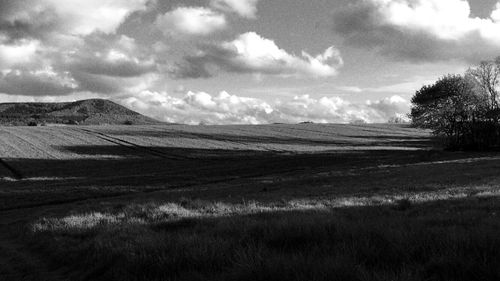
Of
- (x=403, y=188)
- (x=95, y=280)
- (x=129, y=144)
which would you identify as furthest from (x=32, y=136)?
(x=95, y=280)

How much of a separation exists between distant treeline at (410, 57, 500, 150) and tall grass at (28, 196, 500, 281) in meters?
63.3

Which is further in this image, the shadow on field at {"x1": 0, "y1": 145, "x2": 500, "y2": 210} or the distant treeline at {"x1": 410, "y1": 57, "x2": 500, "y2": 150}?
the distant treeline at {"x1": 410, "y1": 57, "x2": 500, "y2": 150}

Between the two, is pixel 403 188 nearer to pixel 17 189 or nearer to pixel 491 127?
pixel 17 189

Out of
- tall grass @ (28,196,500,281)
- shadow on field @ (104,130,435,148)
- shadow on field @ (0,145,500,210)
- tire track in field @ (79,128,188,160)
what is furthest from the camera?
shadow on field @ (104,130,435,148)

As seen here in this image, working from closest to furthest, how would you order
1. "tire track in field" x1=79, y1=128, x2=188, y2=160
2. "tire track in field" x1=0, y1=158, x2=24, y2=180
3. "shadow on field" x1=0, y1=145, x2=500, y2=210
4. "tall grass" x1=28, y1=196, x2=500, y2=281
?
"tall grass" x1=28, y1=196, x2=500, y2=281, "shadow on field" x1=0, y1=145, x2=500, y2=210, "tire track in field" x1=0, y1=158, x2=24, y2=180, "tire track in field" x1=79, y1=128, x2=188, y2=160

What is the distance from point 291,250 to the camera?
315 inches

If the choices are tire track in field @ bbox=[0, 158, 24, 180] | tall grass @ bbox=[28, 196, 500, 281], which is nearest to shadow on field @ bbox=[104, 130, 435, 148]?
tire track in field @ bbox=[0, 158, 24, 180]

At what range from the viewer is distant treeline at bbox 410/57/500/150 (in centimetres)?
6981

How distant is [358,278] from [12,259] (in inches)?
357

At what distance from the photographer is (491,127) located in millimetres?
70188

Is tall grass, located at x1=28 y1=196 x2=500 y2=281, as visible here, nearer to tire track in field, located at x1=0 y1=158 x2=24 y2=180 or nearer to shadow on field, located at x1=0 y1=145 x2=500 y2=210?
shadow on field, located at x1=0 y1=145 x2=500 y2=210

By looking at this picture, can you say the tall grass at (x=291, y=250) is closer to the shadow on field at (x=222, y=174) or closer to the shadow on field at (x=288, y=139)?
the shadow on field at (x=222, y=174)

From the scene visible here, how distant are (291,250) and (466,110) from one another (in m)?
70.9

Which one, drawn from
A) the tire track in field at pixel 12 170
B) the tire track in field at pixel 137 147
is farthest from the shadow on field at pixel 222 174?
the tire track in field at pixel 12 170
